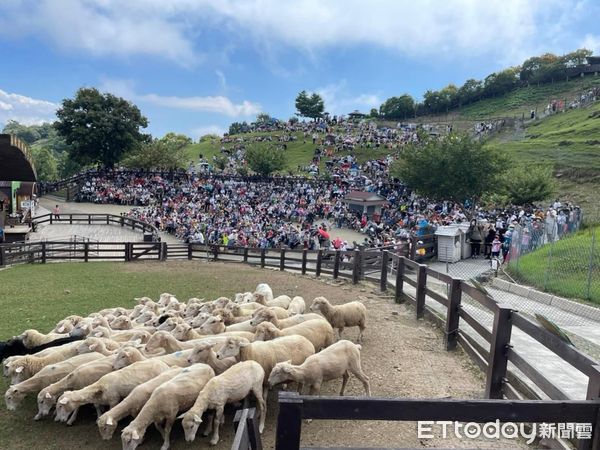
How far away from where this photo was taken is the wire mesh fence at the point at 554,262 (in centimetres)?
1184

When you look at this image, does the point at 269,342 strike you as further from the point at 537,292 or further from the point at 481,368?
the point at 537,292

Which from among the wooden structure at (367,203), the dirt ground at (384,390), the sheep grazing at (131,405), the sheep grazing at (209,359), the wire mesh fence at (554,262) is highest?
the wooden structure at (367,203)

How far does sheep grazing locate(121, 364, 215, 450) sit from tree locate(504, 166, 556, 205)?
2717cm

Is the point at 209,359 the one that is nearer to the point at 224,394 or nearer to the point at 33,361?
the point at 224,394

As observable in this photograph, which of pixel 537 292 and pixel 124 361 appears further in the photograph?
pixel 537 292

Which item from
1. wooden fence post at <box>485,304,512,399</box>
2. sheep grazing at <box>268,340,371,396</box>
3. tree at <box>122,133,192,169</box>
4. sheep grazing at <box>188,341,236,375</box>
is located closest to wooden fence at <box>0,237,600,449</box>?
wooden fence post at <box>485,304,512,399</box>

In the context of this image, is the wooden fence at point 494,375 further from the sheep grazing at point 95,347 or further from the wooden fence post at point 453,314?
the sheep grazing at point 95,347

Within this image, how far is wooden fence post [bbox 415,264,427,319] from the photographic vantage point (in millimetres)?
9250

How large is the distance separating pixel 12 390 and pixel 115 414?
5.65 feet

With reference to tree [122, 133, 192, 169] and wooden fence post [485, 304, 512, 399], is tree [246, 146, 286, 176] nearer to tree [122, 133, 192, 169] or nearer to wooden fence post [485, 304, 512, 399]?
tree [122, 133, 192, 169]

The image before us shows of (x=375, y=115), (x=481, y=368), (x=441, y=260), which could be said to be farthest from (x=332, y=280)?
(x=375, y=115)

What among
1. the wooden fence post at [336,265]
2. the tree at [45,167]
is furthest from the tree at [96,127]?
the wooden fence post at [336,265]

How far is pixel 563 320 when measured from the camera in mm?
10094

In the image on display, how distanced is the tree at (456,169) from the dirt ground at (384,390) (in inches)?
638
